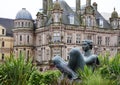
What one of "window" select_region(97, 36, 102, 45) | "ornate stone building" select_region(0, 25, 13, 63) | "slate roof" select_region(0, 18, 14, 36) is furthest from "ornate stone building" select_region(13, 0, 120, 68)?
"slate roof" select_region(0, 18, 14, 36)

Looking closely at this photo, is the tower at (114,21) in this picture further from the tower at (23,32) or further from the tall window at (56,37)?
the tower at (23,32)

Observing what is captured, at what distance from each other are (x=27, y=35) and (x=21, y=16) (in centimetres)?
359

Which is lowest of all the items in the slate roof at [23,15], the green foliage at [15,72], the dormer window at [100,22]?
the green foliage at [15,72]

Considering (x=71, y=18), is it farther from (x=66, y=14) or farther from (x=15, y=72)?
(x=15, y=72)

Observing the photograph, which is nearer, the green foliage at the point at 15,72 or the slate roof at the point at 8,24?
the green foliage at the point at 15,72

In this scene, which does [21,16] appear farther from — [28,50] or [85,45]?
[85,45]

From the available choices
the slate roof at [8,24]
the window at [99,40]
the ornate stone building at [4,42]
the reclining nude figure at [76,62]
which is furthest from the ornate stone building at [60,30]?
the reclining nude figure at [76,62]

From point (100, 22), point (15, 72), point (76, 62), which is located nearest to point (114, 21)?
point (100, 22)

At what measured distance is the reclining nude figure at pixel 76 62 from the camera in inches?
823

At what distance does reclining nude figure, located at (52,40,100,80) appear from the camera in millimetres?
20906

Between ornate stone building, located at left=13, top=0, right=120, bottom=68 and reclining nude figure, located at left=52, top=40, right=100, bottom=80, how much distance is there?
172 feet

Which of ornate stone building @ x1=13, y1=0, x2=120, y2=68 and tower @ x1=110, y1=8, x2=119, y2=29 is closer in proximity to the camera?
ornate stone building @ x1=13, y1=0, x2=120, y2=68

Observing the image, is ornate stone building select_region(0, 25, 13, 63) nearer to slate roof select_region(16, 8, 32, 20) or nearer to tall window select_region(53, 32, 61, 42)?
slate roof select_region(16, 8, 32, 20)

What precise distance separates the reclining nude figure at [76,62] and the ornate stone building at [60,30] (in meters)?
52.3
